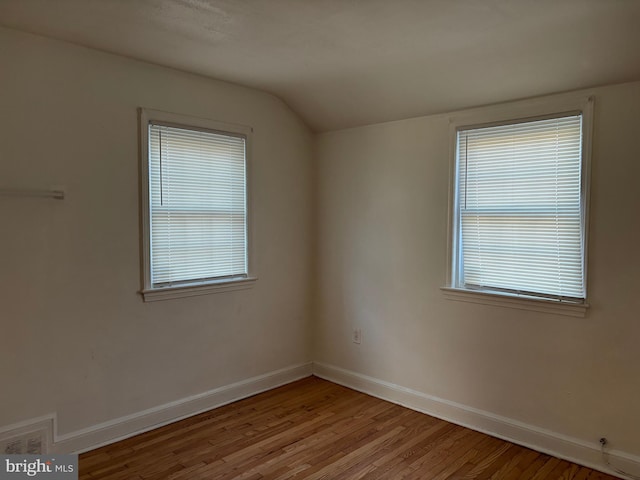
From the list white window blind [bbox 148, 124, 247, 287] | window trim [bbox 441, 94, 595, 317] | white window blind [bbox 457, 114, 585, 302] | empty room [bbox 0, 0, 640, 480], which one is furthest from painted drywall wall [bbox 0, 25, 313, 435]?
white window blind [bbox 457, 114, 585, 302]

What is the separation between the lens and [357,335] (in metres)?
3.89

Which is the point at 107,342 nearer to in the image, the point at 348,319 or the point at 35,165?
the point at 35,165

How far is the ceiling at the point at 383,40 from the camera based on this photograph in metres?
2.15

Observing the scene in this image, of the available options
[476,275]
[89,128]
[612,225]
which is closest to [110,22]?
[89,128]

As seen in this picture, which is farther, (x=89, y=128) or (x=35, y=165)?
(x=89, y=128)

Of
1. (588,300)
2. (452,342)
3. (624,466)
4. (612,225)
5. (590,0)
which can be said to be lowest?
(624,466)

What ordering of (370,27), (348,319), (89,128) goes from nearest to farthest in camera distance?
(370,27), (89,128), (348,319)

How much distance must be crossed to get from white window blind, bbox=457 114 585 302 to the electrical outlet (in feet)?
3.32

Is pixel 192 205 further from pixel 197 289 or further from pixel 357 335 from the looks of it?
pixel 357 335

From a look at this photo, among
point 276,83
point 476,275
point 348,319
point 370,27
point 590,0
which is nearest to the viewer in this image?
point 590,0

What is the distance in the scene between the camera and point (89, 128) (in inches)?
108

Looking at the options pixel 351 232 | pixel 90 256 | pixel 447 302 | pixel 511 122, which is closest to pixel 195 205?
pixel 90 256

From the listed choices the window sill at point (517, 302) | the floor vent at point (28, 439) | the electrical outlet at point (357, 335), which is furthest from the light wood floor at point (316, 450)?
the window sill at point (517, 302)

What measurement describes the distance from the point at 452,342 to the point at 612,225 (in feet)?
4.22
